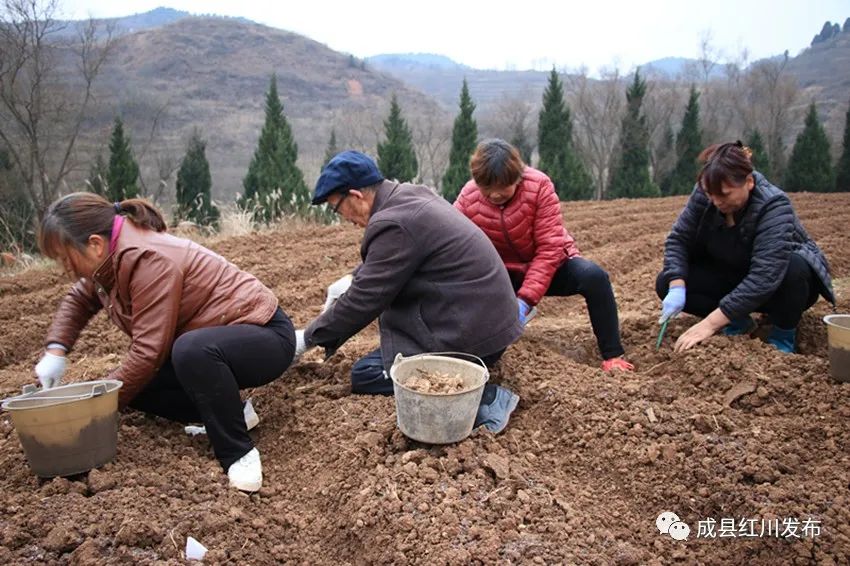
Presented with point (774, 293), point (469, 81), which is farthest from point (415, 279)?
point (469, 81)

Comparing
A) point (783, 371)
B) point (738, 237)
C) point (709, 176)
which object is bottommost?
point (783, 371)

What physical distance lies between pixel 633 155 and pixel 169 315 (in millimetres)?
19573

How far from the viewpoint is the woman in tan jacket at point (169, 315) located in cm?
232

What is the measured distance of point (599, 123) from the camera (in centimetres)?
2222

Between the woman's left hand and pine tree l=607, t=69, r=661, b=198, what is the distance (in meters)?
17.1

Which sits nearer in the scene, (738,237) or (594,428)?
(594,428)

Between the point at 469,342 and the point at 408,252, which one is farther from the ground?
the point at 408,252

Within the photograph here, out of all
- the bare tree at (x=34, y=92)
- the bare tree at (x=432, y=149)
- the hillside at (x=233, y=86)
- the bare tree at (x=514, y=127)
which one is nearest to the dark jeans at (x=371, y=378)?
the bare tree at (x=34, y=92)

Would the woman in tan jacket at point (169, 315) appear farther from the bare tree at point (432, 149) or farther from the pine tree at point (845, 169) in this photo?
the bare tree at point (432, 149)

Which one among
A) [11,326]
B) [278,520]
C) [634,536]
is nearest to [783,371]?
[634,536]

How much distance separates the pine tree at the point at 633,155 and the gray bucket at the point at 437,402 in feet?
60.1

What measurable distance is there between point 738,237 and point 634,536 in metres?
1.92

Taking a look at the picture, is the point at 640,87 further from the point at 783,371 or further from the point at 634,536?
the point at 634,536

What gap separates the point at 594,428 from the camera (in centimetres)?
266
